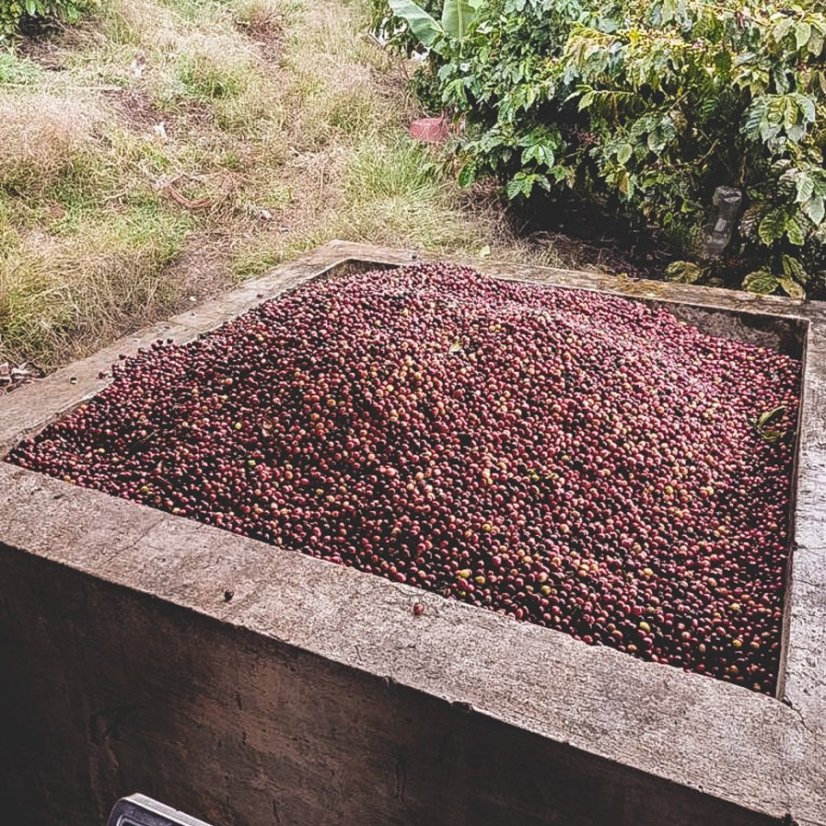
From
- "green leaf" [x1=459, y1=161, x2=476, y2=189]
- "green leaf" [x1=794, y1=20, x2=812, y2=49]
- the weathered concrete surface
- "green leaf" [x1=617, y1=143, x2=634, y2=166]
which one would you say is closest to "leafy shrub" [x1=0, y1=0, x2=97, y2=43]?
"green leaf" [x1=459, y1=161, x2=476, y2=189]

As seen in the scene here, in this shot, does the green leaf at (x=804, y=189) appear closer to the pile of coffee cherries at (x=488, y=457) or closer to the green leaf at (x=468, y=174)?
the pile of coffee cherries at (x=488, y=457)

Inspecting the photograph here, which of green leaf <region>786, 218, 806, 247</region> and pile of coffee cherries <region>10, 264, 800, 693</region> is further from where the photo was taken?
green leaf <region>786, 218, 806, 247</region>

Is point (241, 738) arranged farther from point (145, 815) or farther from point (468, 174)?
point (468, 174)

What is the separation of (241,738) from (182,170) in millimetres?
4592

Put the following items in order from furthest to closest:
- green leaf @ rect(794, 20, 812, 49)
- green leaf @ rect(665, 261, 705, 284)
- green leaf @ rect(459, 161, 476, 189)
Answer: green leaf @ rect(459, 161, 476, 189)
green leaf @ rect(665, 261, 705, 284)
green leaf @ rect(794, 20, 812, 49)

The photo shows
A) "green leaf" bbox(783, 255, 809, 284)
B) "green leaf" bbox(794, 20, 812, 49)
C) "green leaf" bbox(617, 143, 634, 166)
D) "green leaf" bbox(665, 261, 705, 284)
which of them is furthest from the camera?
"green leaf" bbox(665, 261, 705, 284)

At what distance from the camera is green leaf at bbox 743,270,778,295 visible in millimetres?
3471

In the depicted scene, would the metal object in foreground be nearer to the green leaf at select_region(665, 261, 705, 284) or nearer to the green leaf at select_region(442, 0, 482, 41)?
the green leaf at select_region(665, 261, 705, 284)

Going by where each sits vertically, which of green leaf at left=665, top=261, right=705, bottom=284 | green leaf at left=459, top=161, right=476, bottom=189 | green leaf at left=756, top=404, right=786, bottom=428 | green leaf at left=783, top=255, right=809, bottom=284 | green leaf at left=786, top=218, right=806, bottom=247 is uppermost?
green leaf at left=786, top=218, right=806, bottom=247

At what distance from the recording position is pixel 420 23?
5215 millimetres

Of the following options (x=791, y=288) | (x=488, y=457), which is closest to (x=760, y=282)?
(x=791, y=288)

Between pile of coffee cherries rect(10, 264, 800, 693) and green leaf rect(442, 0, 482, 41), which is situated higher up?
green leaf rect(442, 0, 482, 41)

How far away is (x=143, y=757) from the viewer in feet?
5.02

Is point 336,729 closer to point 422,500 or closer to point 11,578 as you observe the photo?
point 422,500
